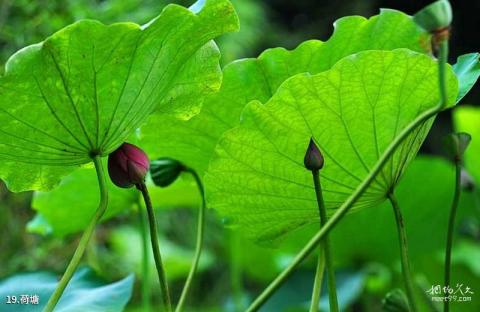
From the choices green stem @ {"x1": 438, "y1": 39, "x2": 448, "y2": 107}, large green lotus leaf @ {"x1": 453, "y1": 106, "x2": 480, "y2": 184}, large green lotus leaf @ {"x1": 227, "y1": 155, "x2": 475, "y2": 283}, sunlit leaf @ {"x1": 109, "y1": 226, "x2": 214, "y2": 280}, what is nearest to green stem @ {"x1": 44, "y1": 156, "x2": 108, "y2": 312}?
green stem @ {"x1": 438, "y1": 39, "x2": 448, "y2": 107}

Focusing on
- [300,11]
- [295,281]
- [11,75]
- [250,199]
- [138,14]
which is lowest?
[295,281]

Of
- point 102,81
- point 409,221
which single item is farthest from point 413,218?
point 102,81

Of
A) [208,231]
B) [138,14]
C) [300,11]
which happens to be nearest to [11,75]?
[138,14]

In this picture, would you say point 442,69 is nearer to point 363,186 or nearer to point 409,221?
point 363,186

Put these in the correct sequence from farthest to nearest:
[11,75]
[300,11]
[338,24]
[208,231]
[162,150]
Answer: [300,11] → [208,231] → [162,150] → [338,24] → [11,75]

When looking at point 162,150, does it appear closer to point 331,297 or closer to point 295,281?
point 331,297

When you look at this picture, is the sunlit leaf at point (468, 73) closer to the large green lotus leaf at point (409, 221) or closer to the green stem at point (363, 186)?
the green stem at point (363, 186)
